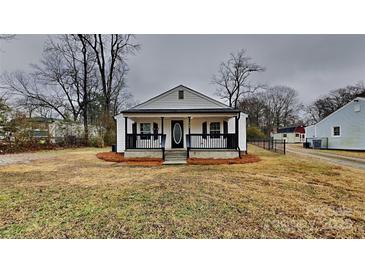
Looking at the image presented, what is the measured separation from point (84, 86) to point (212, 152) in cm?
1895

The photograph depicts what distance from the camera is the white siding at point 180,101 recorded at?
12.9 m

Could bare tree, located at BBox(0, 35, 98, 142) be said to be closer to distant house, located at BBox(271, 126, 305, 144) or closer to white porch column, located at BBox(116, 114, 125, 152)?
white porch column, located at BBox(116, 114, 125, 152)

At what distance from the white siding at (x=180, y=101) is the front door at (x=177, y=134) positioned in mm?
1184

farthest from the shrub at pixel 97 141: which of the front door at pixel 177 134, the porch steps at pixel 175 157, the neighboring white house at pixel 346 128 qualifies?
the neighboring white house at pixel 346 128

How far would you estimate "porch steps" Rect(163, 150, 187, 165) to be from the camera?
9.64 meters

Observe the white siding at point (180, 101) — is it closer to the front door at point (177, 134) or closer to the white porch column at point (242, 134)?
the front door at point (177, 134)

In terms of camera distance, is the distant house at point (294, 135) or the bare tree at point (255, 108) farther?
the distant house at point (294, 135)

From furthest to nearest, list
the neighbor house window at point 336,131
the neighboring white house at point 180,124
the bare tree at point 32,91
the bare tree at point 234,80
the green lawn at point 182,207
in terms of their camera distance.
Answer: the bare tree at point 234,80, the bare tree at point 32,91, the neighbor house window at point 336,131, the neighboring white house at point 180,124, the green lawn at point 182,207

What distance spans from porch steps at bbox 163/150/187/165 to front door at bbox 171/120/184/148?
1.55 metres

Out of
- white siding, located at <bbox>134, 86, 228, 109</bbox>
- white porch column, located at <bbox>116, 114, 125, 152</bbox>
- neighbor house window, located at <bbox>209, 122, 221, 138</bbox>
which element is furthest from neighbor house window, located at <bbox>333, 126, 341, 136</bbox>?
white porch column, located at <bbox>116, 114, 125, 152</bbox>

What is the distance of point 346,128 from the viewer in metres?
16.6
